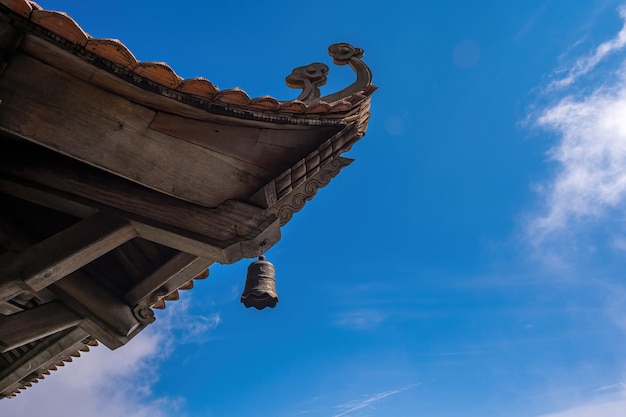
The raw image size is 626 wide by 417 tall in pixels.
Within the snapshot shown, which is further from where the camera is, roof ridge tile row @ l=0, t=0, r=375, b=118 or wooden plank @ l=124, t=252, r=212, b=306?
wooden plank @ l=124, t=252, r=212, b=306

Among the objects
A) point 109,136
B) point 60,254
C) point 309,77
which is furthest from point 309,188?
point 60,254

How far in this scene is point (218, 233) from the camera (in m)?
2.94

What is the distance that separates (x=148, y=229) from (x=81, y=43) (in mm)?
1170

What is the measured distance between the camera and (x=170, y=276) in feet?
11.7

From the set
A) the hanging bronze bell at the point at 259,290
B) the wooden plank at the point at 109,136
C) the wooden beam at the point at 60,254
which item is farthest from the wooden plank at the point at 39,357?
the wooden plank at the point at 109,136

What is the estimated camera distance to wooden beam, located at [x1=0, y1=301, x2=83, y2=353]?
11.2ft

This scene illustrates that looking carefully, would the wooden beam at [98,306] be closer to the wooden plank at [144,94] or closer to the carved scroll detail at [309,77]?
the wooden plank at [144,94]

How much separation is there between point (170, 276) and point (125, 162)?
1.19 metres

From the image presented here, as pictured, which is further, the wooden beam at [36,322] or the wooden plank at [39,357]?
the wooden plank at [39,357]

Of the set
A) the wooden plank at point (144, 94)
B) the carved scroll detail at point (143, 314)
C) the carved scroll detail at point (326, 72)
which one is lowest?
the carved scroll detail at point (143, 314)

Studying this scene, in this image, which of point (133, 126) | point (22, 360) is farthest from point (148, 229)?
point (22, 360)

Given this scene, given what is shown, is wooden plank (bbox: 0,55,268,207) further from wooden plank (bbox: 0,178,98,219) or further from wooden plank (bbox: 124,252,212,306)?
wooden plank (bbox: 124,252,212,306)

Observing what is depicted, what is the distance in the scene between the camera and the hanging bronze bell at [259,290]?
3490 mm

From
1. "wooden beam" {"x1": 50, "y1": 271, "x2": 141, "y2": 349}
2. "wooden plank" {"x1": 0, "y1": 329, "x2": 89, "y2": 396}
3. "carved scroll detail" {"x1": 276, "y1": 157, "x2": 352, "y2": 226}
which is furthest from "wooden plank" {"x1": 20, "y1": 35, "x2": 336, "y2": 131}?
"wooden plank" {"x1": 0, "y1": 329, "x2": 89, "y2": 396}
